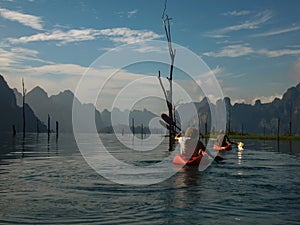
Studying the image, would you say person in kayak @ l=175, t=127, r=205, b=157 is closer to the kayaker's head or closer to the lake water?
the kayaker's head

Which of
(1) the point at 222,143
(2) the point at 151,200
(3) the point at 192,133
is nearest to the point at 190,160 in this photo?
(3) the point at 192,133

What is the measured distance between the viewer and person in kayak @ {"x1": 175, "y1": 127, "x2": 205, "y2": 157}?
1984 centimetres

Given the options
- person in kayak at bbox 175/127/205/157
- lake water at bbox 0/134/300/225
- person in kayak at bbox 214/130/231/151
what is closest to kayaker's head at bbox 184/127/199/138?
person in kayak at bbox 175/127/205/157

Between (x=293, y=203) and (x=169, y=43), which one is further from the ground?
(x=169, y=43)

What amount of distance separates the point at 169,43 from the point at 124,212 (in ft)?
92.7

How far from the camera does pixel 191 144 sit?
2042 cm

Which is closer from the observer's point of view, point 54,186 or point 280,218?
point 280,218

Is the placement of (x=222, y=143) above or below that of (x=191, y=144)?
below

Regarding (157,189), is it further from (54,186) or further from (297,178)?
(297,178)

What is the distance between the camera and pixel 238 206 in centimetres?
1059

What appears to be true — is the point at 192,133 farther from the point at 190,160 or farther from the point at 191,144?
the point at 190,160

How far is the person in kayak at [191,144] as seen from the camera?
65.1 ft

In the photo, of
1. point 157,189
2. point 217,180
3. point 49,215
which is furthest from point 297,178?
point 49,215

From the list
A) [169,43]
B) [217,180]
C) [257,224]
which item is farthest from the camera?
[169,43]
